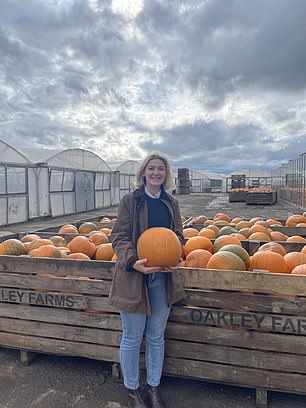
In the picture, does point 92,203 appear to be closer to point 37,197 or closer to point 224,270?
point 37,197

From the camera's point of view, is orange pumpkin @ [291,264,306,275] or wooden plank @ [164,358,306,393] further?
orange pumpkin @ [291,264,306,275]

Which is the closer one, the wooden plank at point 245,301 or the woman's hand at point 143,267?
the woman's hand at point 143,267

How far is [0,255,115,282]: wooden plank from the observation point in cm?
271

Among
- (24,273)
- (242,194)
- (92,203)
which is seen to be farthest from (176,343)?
(242,194)

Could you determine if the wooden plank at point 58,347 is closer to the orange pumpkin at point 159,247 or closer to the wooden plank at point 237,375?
the wooden plank at point 237,375

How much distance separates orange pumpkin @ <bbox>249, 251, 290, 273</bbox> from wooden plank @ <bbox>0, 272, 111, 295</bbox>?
126cm

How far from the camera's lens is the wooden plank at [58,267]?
271 centimetres

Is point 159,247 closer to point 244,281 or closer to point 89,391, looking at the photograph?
point 244,281

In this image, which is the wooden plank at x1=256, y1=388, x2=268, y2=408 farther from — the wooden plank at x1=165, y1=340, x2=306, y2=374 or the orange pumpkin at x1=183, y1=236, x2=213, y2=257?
the orange pumpkin at x1=183, y1=236, x2=213, y2=257

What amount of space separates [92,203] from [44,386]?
17.2 metres

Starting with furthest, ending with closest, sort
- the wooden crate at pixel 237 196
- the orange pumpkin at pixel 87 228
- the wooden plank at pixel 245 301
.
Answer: the wooden crate at pixel 237 196 < the orange pumpkin at pixel 87 228 < the wooden plank at pixel 245 301

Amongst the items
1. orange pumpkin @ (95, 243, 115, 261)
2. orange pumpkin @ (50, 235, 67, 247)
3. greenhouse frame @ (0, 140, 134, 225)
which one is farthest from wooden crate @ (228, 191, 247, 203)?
orange pumpkin @ (95, 243, 115, 261)

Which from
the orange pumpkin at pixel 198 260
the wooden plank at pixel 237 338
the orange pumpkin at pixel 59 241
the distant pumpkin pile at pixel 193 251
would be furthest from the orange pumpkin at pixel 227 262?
the orange pumpkin at pixel 59 241

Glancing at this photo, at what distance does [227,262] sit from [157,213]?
748 millimetres
